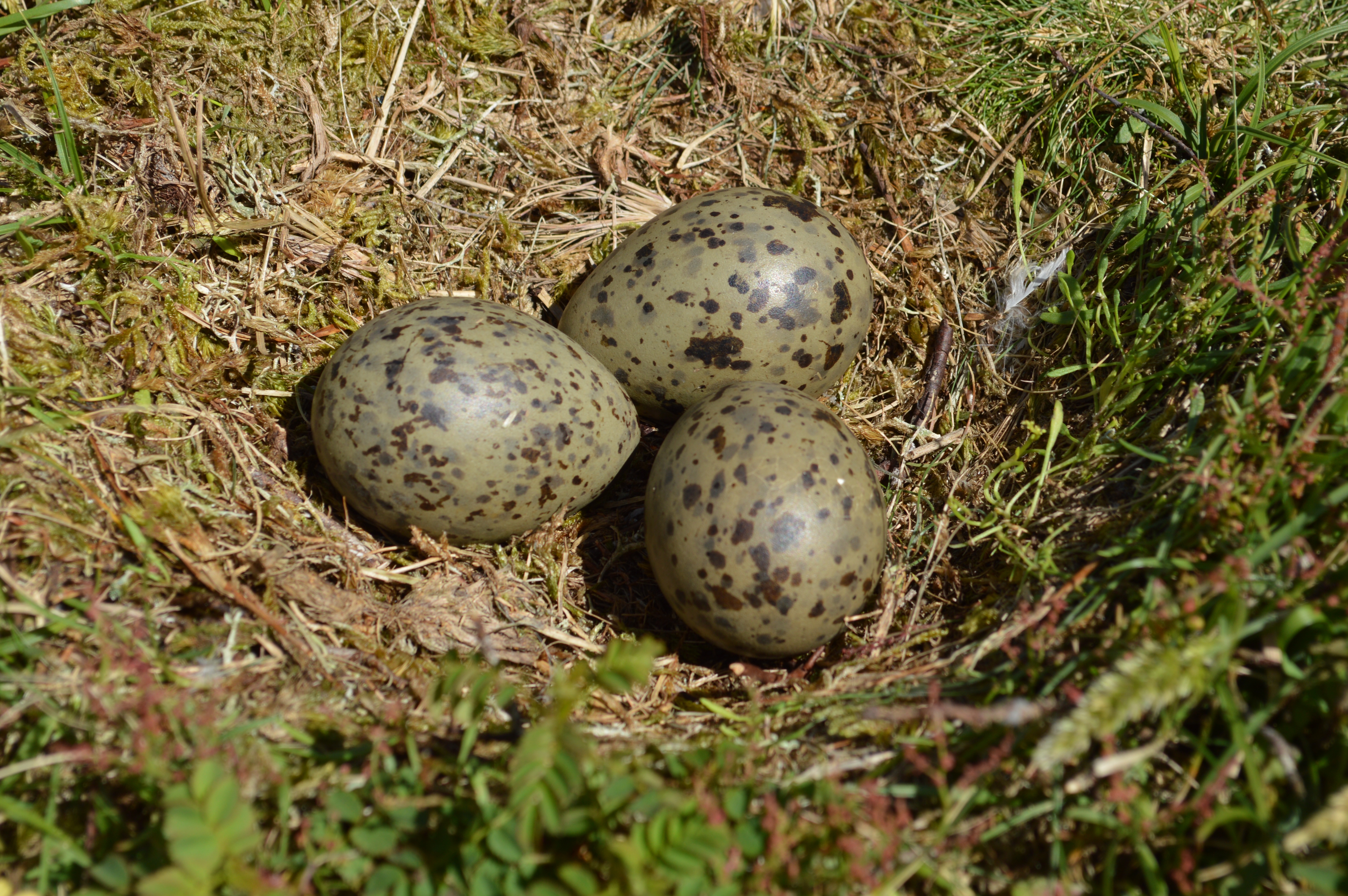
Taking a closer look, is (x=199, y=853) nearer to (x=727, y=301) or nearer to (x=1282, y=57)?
(x=727, y=301)

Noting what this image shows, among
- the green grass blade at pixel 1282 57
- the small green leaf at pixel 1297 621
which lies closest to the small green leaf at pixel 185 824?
the small green leaf at pixel 1297 621

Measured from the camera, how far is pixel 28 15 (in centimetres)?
287

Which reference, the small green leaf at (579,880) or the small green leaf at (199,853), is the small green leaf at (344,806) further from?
the small green leaf at (579,880)

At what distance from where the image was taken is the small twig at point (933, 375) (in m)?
3.32

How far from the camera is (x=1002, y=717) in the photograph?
5.70 feet

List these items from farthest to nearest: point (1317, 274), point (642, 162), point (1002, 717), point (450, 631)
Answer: point (642, 162)
point (450, 631)
point (1317, 274)
point (1002, 717)

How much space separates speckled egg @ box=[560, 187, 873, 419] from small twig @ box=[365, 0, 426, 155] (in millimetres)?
1235

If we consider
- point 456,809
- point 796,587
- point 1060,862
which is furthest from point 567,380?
point 1060,862

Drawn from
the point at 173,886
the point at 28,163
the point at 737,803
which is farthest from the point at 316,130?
the point at 737,803

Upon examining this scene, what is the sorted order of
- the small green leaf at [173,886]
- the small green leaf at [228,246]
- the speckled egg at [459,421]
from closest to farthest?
the small green leaf at [173,886] → the speckled egg at [459,421] → the small green leaf at [228,246]

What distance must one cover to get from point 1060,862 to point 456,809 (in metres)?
1.37

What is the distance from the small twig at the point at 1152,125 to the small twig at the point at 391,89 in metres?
2.90

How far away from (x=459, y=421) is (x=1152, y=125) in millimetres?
2898

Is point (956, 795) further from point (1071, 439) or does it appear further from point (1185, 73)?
point (1185, 73)
